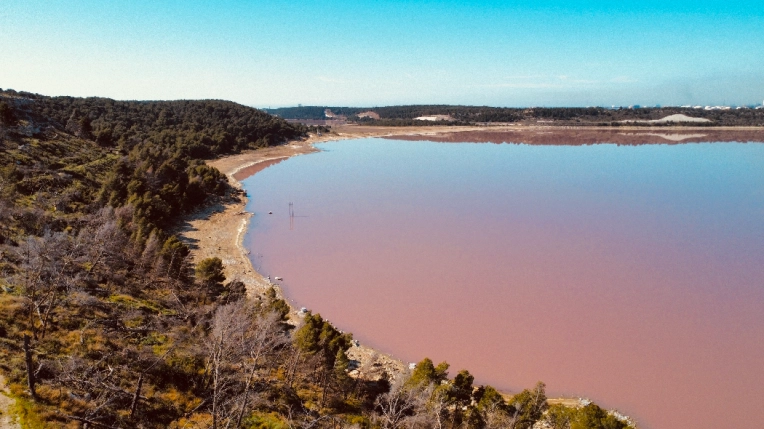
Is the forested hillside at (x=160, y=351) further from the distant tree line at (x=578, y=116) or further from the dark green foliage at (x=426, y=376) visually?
the distant tree line at (x=578, y=116)

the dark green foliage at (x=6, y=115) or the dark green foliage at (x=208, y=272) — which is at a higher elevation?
the dark green foliage at (x=6, y=115)

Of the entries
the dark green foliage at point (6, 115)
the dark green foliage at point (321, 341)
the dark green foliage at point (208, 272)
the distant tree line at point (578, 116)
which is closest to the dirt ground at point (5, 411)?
the dark green foliage at point (321, 341)

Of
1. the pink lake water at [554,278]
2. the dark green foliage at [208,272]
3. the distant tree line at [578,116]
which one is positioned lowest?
the pink lake water at [554,278]

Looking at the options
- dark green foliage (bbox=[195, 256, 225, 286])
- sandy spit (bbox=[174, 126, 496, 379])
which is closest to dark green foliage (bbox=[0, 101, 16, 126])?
sandy spit (bbox=[174, 126, 496, 379])

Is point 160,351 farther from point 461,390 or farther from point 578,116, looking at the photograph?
point 578,116

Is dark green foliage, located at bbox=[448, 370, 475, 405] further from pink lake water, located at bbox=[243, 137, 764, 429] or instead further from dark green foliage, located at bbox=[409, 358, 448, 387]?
pink lake water, located at bbox=[243, 137, 764, 429]

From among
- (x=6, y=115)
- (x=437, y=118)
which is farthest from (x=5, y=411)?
(x=437, y=118)
